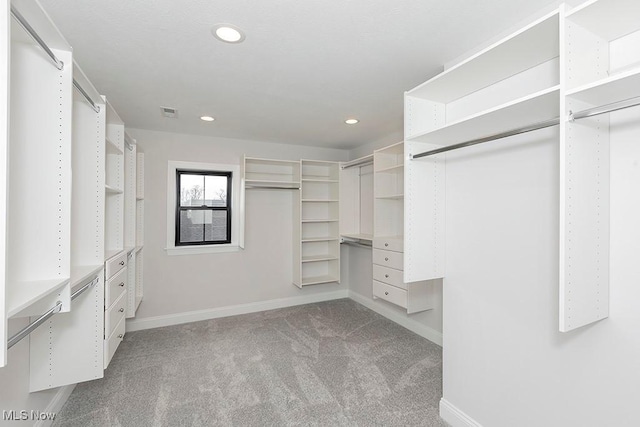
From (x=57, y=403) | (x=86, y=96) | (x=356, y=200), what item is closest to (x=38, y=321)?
(x=86, y=96)

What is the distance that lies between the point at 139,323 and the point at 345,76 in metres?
3.64

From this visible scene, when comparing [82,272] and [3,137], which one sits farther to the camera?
[82,272]

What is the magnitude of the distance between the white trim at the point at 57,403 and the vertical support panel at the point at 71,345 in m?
0.31

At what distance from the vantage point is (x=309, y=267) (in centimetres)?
461

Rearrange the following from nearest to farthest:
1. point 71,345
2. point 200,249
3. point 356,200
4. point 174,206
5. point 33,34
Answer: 1. point 33,34
2. point 71,345
3. point 174,206
4. point 200,249
5. point 356,200

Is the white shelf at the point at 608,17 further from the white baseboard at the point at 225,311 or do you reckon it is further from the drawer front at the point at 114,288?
the white baseboard at the point at 225,311

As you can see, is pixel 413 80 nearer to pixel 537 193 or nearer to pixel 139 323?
pixel 537 193

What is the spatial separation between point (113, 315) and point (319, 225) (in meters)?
2.98

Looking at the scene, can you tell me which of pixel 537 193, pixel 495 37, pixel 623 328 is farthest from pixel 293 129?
pixel 623 328

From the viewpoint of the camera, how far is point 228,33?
1673 mm

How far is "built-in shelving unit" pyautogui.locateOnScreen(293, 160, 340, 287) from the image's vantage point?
14.4 ft

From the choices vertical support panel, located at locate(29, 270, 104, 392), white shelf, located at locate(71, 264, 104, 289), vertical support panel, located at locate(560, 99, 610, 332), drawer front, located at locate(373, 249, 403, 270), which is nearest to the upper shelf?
vertical support panel, located at locate(560, 99, 610, 332)

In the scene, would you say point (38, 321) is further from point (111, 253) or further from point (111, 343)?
point (111, 253)

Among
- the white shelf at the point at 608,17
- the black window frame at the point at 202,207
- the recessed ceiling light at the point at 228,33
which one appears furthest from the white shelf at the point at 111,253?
the white shelf at the point at 608,17
